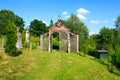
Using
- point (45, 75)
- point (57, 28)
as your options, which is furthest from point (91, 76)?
point (57, 28)

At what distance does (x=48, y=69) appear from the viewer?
94.8 feet

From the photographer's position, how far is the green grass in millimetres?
26406

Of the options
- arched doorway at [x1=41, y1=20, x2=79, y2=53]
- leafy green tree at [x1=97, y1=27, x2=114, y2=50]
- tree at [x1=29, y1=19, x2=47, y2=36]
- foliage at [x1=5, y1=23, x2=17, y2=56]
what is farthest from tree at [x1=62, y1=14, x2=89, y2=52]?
foliage at [x1=5, y1=23, x2=17, y2=56]

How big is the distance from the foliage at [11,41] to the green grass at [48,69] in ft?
3.10

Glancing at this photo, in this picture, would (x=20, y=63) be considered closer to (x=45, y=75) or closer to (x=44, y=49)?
(x=45, y=75)

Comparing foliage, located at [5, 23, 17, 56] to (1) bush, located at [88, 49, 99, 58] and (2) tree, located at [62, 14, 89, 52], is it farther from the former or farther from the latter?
(2) tree, located at [62, 14, 89, 52]

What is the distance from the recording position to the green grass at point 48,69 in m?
26.4

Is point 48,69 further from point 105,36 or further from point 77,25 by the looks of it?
point 77,25

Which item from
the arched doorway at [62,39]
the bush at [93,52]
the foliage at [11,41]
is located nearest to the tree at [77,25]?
the bush at [93,52]

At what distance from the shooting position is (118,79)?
28.9 metres

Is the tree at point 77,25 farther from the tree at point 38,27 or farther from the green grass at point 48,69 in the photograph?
the green grass at point 48,69

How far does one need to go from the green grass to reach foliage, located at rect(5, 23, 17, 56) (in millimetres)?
944

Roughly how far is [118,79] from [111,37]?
33.1 metres

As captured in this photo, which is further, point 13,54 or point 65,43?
point 65,43
